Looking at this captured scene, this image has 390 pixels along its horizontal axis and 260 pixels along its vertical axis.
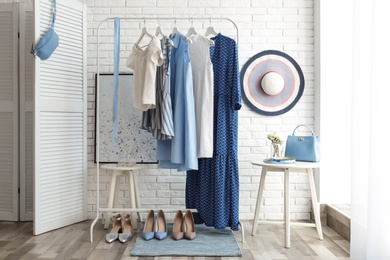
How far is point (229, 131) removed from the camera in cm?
344

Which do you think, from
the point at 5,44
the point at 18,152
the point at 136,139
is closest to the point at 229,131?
the point at 136,139

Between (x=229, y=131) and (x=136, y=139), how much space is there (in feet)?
3.61

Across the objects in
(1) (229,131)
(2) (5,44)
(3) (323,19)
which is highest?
(3) (323,19)

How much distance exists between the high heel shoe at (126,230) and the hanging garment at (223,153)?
2.20 ft

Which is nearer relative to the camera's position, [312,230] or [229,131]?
[229,131]

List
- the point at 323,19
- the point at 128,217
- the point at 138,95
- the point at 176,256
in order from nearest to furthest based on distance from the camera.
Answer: the point at 176,256 → the point at 138,95 → the point at 128,217 → the point at 323,19

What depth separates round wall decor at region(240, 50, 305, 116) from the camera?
13.4ft

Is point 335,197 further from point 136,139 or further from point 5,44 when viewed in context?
point 5,44

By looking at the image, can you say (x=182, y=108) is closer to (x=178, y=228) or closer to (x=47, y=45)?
(x=178, y=228)

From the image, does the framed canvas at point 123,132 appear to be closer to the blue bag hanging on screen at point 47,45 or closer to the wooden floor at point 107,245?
the blue bag hanging on screen at point 47,45

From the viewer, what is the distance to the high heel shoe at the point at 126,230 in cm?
333

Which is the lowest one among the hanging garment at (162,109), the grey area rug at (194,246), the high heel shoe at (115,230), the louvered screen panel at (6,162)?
the grey area rug at (194,246)

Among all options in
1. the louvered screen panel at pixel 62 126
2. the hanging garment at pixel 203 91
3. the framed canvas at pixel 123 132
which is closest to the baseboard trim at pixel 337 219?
the hanging garment at pixel 203 91

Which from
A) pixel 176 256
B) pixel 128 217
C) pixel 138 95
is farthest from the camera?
pixel 128 217
